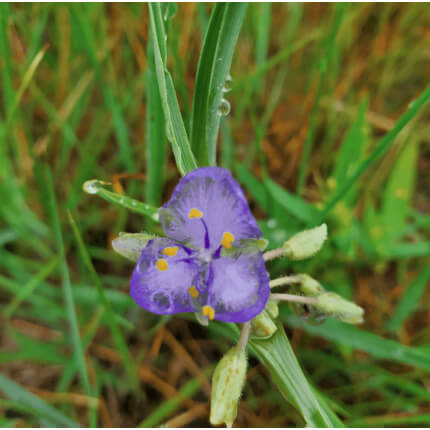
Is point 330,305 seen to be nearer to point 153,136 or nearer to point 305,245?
point 305,245

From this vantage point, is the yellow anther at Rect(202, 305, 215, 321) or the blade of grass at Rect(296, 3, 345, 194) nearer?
the yellow anther at Rect(202, 305, 215, 321)

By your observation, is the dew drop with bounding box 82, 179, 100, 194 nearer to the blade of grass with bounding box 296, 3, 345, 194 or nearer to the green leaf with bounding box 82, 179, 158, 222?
the green leaf with bounding box 82, 179, 158, 222

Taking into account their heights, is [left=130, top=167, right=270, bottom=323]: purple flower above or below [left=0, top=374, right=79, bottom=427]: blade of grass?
above

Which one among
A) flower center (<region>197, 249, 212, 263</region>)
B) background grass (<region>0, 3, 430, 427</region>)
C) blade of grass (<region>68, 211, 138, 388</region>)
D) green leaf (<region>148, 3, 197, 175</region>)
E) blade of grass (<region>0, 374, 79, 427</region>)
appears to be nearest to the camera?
green leaf (<region>148, 3, 197, 175</region>)

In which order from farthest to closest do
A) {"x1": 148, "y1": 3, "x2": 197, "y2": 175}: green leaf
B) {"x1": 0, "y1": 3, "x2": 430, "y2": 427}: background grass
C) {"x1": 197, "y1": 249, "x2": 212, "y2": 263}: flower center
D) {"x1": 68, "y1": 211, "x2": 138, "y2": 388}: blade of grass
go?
1. {"x1": 0, "y1": 3, "x2": 430, "y2": 427}: background grass
2. {"x1": 68, "y1": 211, "x2": 138, "y2": 388}: blade of grass
3. {"x1": 197, "y1": 249, "x2": 212, "y2": 263}: flower center
4. {"x1": 148, "y1": 3, "x2": 197, "y2": 175}: green leaf

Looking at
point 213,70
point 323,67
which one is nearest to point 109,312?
point 213,70

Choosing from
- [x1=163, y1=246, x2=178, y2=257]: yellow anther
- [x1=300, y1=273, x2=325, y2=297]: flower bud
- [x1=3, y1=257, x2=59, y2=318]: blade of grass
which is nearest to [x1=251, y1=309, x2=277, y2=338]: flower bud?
[x1=300, y1=273, x2=325, y2=297]: flower bud
